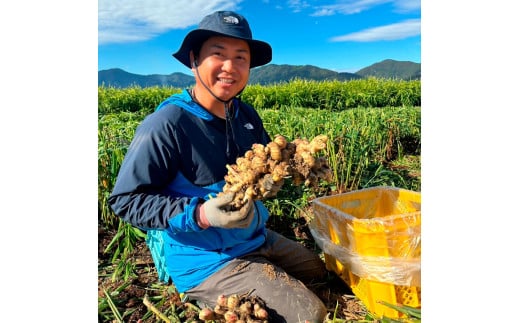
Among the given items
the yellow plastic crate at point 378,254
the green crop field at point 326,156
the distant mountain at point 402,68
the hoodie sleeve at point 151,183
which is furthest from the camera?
the green crop field at point 326,156

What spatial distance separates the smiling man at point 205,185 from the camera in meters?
1.28

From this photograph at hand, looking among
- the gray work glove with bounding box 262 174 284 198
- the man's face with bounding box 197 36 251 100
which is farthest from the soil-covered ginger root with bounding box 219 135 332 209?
the man's face with bounding box 197 36 251 100

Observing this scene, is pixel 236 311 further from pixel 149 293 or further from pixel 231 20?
pixel 231 20

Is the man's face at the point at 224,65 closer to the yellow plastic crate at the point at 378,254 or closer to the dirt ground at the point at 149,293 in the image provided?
the yellow plastic crate at the point at 378,254

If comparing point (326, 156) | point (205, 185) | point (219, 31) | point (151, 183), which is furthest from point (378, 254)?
point (326, 156)

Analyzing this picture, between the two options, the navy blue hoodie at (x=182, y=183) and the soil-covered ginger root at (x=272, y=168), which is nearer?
the soil-covered ginger root at (x=272, y=168)

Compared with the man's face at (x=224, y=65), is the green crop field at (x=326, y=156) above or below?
below

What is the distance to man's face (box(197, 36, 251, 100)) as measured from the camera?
1335mm

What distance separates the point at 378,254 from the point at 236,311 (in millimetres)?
524

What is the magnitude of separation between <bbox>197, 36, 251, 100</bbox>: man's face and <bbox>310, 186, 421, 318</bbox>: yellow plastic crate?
616mm

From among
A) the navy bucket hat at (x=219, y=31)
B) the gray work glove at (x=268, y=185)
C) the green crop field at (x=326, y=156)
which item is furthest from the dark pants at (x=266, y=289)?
the navy bucket hat at (x=219, y=31)

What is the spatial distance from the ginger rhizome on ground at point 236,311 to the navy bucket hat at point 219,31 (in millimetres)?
842

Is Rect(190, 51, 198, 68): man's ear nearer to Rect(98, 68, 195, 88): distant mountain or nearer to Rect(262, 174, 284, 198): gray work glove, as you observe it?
Rect(98, 68, 195, 88): distant mountain

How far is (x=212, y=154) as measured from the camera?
140 centimetres
